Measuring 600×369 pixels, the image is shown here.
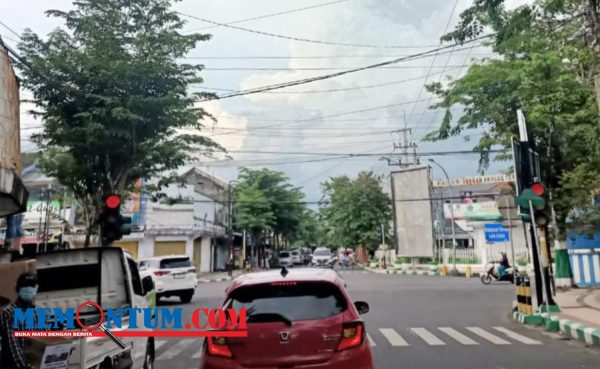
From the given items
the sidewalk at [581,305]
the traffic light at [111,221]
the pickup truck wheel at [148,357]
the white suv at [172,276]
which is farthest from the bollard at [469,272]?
the pickup truck wheel at [148,357]

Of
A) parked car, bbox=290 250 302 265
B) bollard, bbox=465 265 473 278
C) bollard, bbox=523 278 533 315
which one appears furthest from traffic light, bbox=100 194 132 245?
parked car, bbox=290 250 302 265

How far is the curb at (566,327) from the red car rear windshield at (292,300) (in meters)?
6.41

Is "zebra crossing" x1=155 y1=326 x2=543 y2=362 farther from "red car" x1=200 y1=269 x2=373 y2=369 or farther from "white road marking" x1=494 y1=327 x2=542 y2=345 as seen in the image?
"red car" x1=200 y1=269 x2=373 y2=369

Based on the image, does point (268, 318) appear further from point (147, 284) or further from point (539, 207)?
point (539, 207)

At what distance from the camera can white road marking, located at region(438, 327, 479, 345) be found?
8.87m

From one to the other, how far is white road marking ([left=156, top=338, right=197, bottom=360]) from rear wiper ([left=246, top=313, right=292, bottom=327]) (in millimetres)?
4660

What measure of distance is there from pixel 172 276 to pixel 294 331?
1397 cm

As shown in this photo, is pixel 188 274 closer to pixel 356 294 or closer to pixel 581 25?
pixel 356 294

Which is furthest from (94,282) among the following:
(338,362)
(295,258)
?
(295,258)

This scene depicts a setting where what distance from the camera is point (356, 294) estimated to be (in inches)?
719

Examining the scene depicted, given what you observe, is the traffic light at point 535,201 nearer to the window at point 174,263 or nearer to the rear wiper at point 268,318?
the rear wiper at point 268,318

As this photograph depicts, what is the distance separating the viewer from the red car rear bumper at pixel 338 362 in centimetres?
416

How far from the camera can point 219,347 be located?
434cm

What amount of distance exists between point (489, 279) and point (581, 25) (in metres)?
15.0
